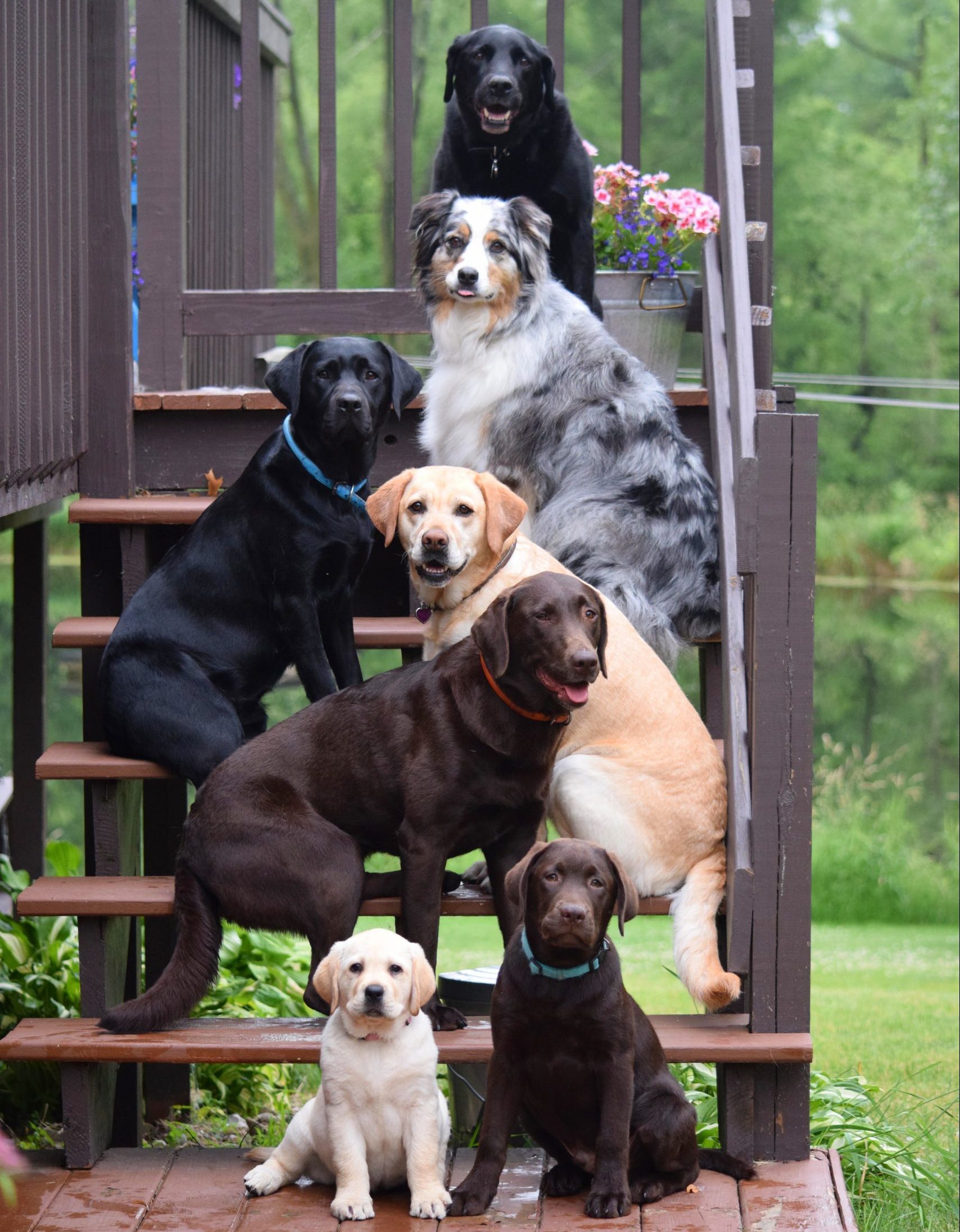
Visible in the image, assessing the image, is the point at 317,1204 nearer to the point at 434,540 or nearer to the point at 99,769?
the point at 99,769

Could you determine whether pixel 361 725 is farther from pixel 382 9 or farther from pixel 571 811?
pixel 382 9

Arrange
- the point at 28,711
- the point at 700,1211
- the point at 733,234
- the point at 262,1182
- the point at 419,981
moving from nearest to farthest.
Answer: the point at 419,981 < the point at 700,1211 < the point at 262,1182 < the point at 733,234 < the point at 28,711

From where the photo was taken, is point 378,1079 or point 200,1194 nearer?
point 378,1079

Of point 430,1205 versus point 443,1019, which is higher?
point 443,1019

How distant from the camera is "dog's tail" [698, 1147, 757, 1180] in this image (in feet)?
10.4

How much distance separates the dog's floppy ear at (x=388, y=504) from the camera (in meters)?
3.49

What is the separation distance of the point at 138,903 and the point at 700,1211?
138cm

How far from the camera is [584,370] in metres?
4.27

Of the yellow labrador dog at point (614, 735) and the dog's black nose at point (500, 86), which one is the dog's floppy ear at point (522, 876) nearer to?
the yellow labrador dog at point (614, 735)

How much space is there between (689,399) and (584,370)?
434mm

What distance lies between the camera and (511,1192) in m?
3.05

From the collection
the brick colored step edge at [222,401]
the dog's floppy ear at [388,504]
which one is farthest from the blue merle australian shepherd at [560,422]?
the dog's floppy ear at [388,504]

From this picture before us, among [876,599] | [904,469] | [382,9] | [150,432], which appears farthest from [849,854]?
[382,9]

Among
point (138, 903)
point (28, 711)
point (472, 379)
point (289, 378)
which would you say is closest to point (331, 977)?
point (138, 903)
